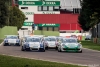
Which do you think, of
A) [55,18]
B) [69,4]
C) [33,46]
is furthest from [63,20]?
[33,46]

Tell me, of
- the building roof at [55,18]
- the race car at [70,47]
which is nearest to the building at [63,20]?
the building roof at [55,18]

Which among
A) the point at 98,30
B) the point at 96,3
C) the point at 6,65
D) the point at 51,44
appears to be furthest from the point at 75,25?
the point at 6,65

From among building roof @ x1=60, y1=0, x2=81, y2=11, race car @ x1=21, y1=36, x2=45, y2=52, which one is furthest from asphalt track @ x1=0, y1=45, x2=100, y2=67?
building roof @ x1=60, y1=0, x2=81, y2=11

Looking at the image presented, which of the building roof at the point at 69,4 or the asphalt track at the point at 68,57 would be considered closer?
the asphalt track at the point at 68,57

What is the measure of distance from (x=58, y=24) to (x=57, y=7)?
17316 millimetres

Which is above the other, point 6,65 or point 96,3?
point 96,3

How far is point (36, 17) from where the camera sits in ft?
370

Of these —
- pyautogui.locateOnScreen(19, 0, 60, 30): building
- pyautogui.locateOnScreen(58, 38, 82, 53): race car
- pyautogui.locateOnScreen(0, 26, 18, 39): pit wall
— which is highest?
pyautogui.locateOnScreen(19, 0, 60, 30): building

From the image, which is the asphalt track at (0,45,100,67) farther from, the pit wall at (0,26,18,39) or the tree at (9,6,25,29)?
the tree at (9,6,25,29)

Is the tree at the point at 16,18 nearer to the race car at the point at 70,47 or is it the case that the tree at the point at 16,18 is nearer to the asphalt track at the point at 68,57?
the race car at the point at 70,47

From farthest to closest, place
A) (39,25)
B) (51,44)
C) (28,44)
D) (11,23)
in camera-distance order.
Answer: (39,25), (11,23), (51,44), (28,44)

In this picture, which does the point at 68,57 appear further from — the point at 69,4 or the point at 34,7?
the point at 69,4

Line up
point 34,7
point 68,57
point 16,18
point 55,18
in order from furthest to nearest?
point 34,7, point 55,18, point 16,18, point 68,57

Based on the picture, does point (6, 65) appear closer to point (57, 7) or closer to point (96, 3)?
point (96, 3)
